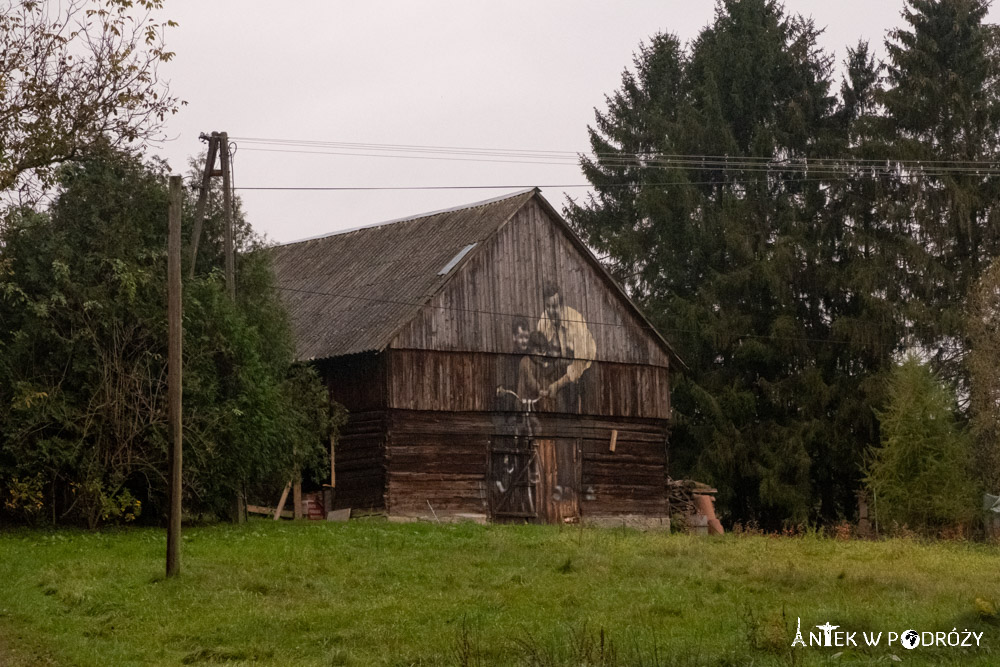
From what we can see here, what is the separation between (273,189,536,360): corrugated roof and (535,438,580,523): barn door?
16.1ft

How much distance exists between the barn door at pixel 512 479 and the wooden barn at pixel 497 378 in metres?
0.03

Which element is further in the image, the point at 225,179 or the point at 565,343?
the point at 565,343

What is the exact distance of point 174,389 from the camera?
18.9m

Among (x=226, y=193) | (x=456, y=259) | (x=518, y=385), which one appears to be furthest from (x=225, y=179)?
(x=518, y=385)

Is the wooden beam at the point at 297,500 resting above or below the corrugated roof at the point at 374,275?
below

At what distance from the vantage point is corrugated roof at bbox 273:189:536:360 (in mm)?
31703

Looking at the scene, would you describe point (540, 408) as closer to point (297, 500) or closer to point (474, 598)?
point (297, 500)

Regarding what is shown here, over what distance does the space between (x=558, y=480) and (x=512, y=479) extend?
4.35 ft

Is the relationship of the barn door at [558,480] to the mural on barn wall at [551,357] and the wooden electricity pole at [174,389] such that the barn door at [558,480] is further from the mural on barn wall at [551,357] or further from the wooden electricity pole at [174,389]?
the wooden electricity pole at [174,389]

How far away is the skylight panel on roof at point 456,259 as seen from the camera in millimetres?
31872

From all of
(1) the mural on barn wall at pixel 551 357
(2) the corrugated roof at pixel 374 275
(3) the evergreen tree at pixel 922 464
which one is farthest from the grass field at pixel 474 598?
(3) the evergreen tree at pixel 922 464

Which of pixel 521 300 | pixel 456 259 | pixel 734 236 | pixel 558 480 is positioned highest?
pixel 734 236

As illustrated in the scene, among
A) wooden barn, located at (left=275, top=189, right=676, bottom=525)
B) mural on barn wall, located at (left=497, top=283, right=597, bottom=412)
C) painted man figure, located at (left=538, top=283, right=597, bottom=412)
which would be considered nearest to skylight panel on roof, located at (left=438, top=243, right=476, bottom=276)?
wooden barn, located at (left=275, top=189, right=676, bottom=525)

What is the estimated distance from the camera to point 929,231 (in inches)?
1713
